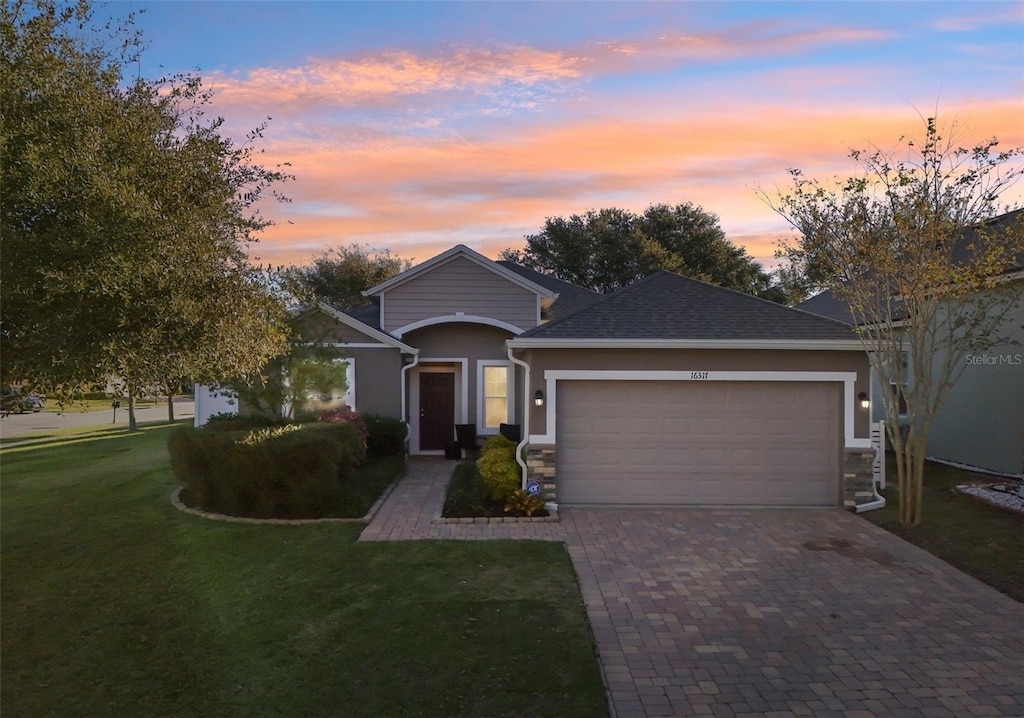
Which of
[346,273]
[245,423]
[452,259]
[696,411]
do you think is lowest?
[245,423]

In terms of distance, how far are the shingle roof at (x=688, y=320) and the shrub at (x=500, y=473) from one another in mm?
2107

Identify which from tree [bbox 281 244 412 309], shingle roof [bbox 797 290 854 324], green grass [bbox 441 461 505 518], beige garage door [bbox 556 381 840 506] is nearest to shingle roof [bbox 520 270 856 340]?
beige garage door [bbox 556 381 840 506]

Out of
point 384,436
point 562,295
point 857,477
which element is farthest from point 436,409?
point 857,477

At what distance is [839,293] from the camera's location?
37.1 feet

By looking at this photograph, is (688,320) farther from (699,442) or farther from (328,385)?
(328,385)

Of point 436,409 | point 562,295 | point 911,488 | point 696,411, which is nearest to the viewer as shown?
point 911,488

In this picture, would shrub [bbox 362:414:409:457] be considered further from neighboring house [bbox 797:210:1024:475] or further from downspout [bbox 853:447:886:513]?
neighboring house [bbox 797:210:1024:475]

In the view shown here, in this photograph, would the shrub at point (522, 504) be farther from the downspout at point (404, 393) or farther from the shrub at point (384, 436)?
the downspout at point (404, 393)

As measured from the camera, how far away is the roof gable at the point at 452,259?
56.5ft

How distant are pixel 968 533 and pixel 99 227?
11.1m

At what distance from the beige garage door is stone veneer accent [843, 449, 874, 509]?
19 centimetres

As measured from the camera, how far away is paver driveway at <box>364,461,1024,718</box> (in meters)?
5.15

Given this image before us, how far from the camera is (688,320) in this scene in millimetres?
11547

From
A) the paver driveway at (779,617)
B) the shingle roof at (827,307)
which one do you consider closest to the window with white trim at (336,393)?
the paver driveway at (779,617)
